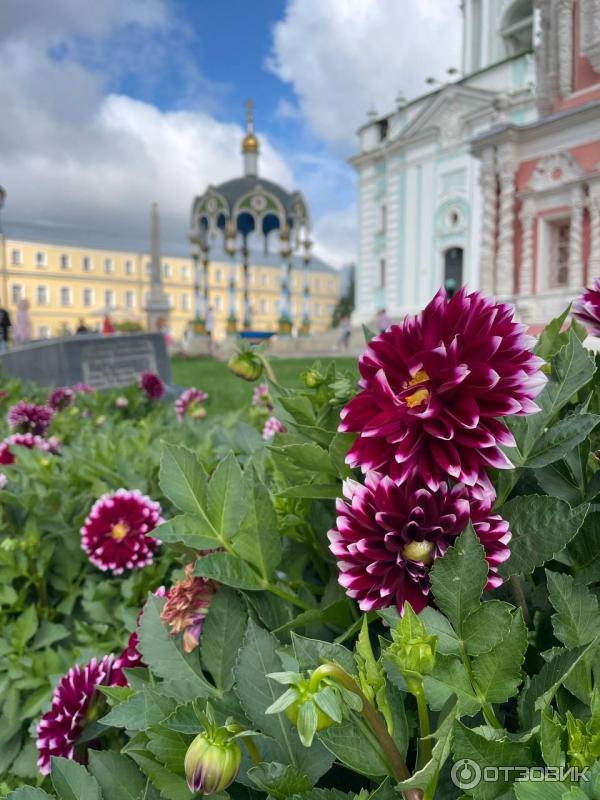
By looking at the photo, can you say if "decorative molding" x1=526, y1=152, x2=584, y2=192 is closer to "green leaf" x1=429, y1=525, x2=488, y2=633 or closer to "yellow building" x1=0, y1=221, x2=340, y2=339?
"green leaf" x1=429, y1=525, x2=488, y2=633

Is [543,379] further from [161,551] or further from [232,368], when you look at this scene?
[161,551]

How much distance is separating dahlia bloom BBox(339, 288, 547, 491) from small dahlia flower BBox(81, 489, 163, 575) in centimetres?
81


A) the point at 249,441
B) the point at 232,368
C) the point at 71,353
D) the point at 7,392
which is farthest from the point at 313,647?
the point at 71,353

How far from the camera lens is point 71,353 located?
5457 mm

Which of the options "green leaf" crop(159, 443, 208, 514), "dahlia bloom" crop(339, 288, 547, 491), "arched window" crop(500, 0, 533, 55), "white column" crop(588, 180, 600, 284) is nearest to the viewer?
"dahlia bloom" crop(339, 288, 547, 491)

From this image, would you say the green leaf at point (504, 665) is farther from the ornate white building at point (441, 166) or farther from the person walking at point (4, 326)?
the ornate white building at point (441, 166)

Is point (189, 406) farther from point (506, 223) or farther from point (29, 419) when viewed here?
point (506, 223)

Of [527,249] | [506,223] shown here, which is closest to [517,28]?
[506,223]

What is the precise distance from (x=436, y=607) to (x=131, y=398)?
3.29m

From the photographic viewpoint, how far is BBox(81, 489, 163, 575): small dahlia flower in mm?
1195

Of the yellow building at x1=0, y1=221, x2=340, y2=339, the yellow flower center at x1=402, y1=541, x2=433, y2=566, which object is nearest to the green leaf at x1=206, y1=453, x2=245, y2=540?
the yellow flower center at x1=402, y1=541, x2=433, y2=566

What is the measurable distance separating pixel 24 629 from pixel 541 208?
11579 millimetres

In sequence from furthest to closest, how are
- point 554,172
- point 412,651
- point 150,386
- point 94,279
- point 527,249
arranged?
point 94,279 < point 527,249 < point 554,172 < point 150,386 < point 412,651

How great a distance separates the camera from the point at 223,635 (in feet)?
2.08
